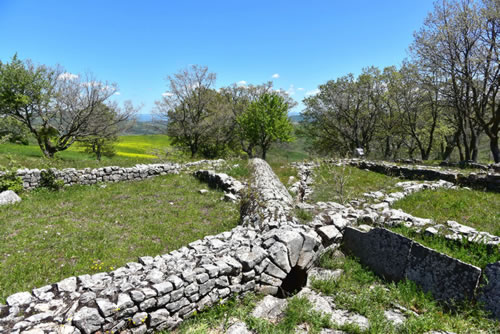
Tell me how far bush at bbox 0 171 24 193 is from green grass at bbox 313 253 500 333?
14.5m

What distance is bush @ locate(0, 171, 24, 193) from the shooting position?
477 inches

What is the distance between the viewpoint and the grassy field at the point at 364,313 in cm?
443

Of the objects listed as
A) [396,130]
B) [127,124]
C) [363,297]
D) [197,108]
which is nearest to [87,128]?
[127,124]

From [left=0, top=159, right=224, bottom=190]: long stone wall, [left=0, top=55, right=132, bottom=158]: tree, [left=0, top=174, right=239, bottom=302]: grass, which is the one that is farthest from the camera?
[left=0, top=55, right=132, bottom=158]: tree

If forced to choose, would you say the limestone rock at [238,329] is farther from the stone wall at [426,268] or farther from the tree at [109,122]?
the tree at [109,122]

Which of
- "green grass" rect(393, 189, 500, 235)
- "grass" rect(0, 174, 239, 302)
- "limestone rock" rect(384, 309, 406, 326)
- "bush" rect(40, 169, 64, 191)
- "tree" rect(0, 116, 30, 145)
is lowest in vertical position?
"grass" rect(0, 174, 239, 302)

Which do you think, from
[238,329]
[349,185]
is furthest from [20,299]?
[349,185]

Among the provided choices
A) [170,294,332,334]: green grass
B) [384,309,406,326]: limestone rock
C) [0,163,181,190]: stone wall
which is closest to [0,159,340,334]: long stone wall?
[170,294,332,334]: green grass

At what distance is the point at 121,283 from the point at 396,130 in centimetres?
3436

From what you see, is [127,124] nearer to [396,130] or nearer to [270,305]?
[270,305]

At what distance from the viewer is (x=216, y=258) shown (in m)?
5.81

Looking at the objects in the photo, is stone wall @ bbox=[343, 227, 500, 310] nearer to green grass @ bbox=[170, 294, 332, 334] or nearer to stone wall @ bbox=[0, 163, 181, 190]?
green grass @ bbox=[170, 294, 332, 334]

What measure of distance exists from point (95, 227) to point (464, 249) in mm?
11287

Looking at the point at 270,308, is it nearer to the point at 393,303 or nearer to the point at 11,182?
the point at 393,303
